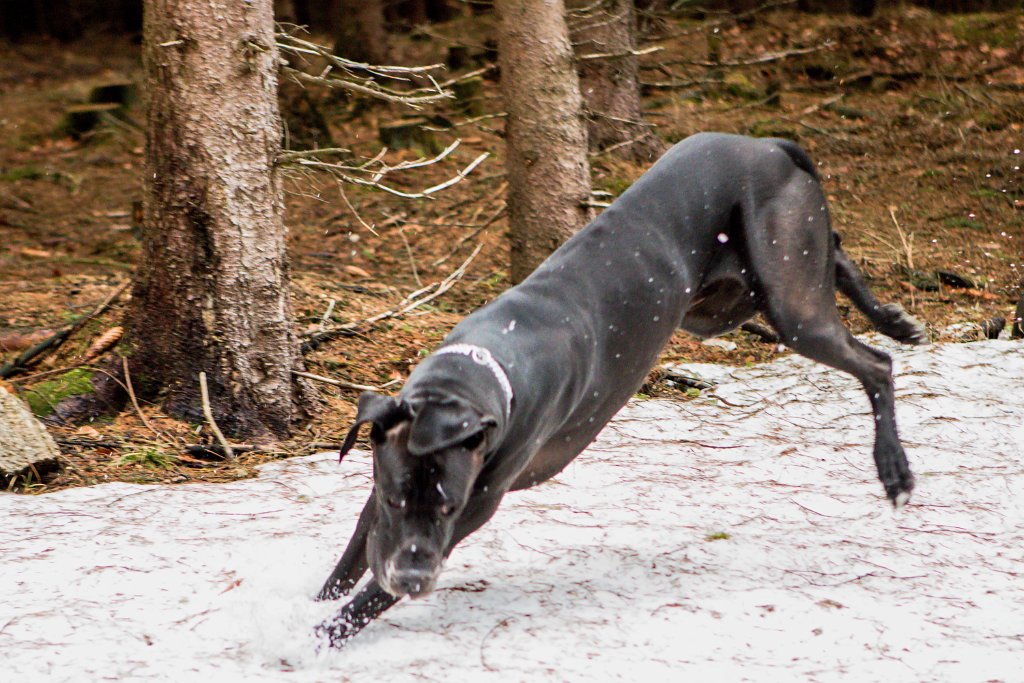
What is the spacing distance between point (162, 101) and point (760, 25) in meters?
10.9

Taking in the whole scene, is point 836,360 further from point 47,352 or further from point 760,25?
point 760,25

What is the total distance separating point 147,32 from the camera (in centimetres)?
536

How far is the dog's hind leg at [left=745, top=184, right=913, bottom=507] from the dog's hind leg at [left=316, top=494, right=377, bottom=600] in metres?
1.87

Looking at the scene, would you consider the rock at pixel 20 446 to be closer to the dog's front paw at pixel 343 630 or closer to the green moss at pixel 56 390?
the green moss at pixel 56 390

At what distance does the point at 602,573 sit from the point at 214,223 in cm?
254

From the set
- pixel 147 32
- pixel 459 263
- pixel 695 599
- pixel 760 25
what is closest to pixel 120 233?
pixel 459 263

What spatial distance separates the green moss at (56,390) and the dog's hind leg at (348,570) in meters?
2.40

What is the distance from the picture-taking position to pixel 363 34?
1234cm

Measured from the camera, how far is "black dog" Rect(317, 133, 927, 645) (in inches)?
127

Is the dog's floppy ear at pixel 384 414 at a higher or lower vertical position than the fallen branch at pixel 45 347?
higher

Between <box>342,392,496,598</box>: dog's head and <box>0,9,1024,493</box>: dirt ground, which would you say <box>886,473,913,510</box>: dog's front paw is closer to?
<box>342,392,496,598</box>: dog's head

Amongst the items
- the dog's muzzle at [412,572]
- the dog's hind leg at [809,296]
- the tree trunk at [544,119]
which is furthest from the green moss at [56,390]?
the dog's hind leg at [809,296]

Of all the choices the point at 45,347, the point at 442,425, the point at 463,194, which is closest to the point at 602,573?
the point at 442,425

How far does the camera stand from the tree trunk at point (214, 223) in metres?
5.30
